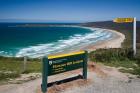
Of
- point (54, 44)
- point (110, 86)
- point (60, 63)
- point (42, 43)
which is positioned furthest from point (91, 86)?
point (42, 43)

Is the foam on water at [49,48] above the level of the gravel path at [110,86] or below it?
below

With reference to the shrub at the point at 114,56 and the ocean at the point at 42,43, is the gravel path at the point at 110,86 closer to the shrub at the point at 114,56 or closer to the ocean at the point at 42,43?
the shrub at the point at 114,56

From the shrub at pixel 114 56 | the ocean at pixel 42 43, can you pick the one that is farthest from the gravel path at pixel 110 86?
the ocean at pixel 42 43

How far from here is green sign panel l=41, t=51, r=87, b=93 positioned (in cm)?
→ 806

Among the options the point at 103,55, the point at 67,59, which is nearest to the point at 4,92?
the point at 67,59

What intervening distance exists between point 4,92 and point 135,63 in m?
8.59

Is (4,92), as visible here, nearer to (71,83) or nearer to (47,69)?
(47,69)

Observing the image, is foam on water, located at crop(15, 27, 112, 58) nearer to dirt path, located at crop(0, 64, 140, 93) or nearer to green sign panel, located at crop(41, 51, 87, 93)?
dirt path, located at crop(0, 64, 140, 93)

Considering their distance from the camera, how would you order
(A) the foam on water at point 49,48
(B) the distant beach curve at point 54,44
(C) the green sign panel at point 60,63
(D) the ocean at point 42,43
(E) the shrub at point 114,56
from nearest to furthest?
(C) the green sign panel at point 60,63, (E) the shrub at point 114,56, (A) the foam on water at point 49,48, (D) the ocean at point 42,43, (B) the distant beach curve at point 54,44

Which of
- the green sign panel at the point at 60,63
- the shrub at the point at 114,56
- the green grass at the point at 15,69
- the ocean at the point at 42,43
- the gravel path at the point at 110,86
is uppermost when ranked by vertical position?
the green sign panel at the point at 60,63

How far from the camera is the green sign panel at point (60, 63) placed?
806 cm

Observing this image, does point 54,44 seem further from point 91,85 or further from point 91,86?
point 91,86

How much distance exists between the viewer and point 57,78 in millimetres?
10273

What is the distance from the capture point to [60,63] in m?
8.48
